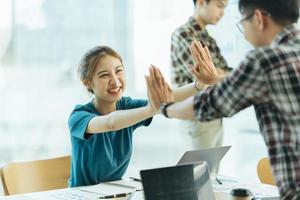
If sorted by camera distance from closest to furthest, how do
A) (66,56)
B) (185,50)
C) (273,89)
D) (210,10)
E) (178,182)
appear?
(273,89) → (178,182) → (185,50) → (210,10) → (66,56)

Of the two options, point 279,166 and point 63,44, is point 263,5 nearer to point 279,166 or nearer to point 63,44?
point 279,166

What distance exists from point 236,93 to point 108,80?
4.13 ft

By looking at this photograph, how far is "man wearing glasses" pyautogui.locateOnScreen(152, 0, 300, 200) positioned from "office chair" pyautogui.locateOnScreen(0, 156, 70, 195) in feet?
4.55

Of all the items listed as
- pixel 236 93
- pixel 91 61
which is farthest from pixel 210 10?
pixel 236 93

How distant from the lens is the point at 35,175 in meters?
2.68

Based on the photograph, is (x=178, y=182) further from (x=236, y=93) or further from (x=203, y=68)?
(x=203, y=68)

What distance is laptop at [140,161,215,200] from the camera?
1.58 m

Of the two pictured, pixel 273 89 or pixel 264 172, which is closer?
pixel 273 89

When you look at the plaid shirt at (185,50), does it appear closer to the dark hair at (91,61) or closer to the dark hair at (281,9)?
the dark hair at (91,61)

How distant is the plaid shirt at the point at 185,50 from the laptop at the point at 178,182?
1.65 metres

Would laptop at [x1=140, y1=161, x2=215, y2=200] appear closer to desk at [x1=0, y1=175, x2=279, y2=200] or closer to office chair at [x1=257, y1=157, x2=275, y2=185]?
desk at [x1=0, y1=175, x2=279, y2=200]

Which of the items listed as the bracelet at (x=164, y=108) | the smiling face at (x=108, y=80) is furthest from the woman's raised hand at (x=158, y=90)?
the smiling face at (x=108, y=80)

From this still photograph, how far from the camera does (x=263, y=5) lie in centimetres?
143

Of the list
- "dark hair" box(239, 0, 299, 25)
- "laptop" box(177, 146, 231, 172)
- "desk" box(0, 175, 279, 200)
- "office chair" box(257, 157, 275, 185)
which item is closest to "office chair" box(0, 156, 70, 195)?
"desk" box(0, 175, 279, 200)
